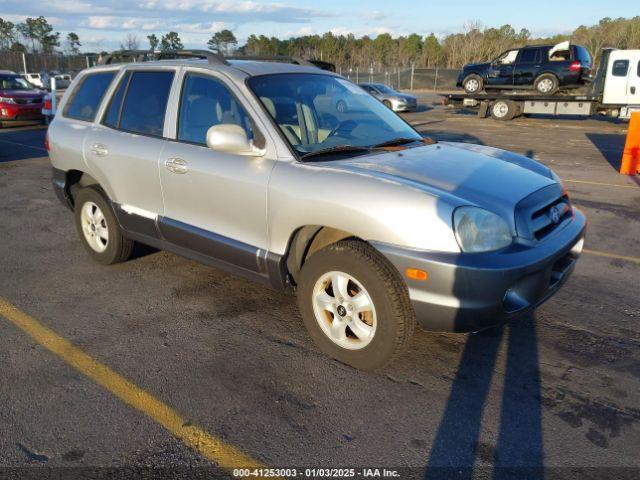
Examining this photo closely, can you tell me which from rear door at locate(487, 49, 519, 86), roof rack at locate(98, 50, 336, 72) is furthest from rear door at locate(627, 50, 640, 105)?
roof rack at locate(98, 50, 336, 72)

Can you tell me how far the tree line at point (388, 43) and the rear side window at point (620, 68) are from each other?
30.9m

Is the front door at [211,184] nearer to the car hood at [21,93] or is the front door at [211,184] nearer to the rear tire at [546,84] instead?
the car hood at [21,93]

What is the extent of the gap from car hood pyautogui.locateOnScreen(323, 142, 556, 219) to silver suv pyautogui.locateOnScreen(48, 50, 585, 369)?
0.02 m

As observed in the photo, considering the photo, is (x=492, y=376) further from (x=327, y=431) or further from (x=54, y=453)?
(x=54, y=453)

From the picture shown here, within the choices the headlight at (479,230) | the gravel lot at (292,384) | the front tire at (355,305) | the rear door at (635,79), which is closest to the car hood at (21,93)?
the gravel lot at (292,384)

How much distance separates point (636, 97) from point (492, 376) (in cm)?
1858

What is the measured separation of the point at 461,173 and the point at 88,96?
3.67 meters

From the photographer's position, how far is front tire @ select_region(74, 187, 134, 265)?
471 centimetres

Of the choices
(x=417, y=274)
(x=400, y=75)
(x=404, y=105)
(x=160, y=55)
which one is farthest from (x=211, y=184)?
(x=400, y=75)

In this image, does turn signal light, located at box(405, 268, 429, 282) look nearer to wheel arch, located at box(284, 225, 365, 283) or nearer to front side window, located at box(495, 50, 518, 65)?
wheel arch, located at box(284, 225, 365, 283)

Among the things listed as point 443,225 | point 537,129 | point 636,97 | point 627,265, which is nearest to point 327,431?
point 443,225

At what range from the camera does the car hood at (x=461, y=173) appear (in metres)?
2.97

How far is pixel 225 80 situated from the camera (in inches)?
146

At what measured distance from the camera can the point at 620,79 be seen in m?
18.0
